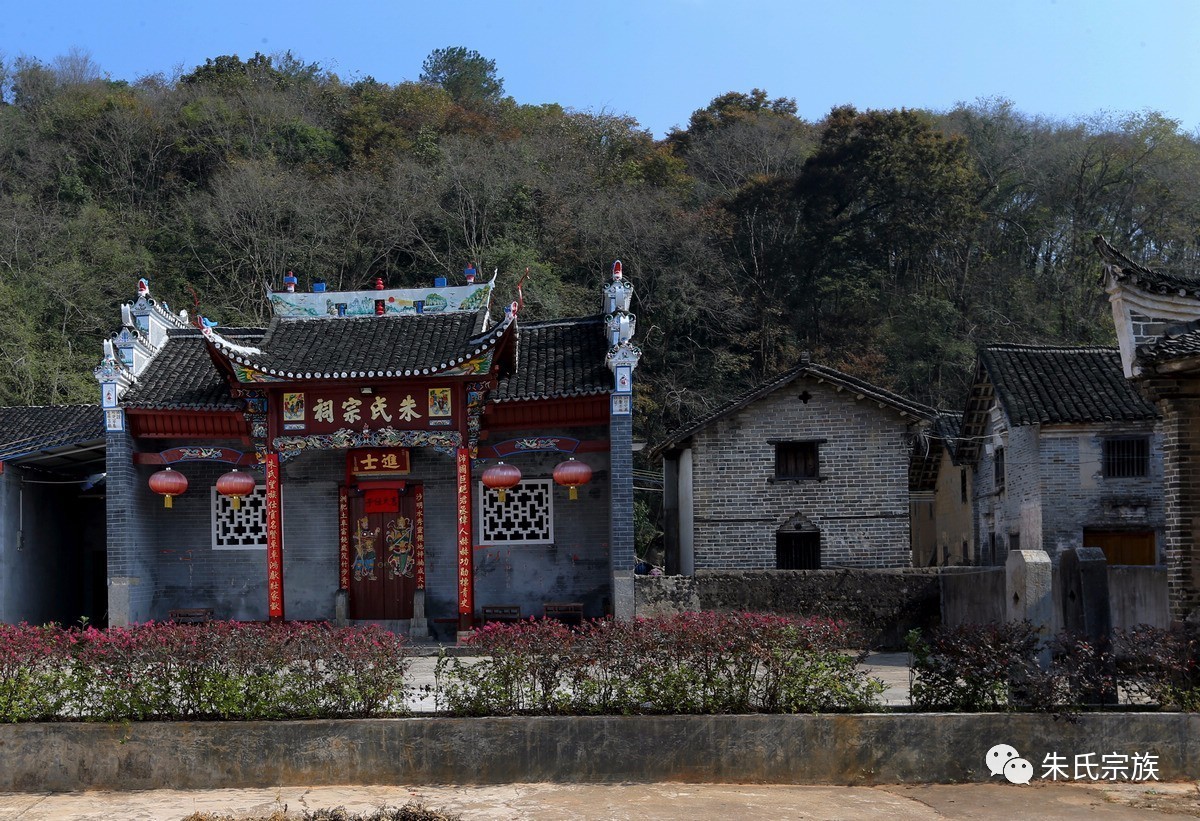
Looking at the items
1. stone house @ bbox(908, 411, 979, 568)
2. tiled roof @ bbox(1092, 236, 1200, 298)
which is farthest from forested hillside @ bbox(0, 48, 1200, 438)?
tiled roof @ bbox(1092, 236, 1200, 298)

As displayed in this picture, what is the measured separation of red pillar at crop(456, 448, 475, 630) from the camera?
57.2 feet

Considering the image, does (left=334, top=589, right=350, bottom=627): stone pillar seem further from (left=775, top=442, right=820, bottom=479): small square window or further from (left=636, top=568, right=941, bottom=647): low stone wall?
(left=775, top=442, right=820, bottom=479): small square window

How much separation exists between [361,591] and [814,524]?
7563mm

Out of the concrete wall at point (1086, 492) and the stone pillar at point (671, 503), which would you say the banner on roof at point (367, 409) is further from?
the concrete wall at point (1086, 492)

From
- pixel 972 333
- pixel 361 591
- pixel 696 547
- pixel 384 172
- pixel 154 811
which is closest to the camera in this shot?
pixel 154 811

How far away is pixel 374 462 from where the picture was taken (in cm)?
1817

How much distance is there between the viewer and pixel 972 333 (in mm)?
35719

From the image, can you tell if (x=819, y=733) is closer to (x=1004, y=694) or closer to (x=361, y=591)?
(x=1004, y=694)

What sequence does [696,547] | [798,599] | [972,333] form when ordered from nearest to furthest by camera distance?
1. [798,599]
2. [696,547]
3. [972,333]

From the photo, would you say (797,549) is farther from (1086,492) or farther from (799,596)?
(1086,492)

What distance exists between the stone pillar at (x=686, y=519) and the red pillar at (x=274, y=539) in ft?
22.4

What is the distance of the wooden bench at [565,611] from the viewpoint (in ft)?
57.8

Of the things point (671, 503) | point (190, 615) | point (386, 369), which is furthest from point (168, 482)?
point (671, 503)

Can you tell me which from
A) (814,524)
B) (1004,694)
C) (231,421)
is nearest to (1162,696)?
(1004,694)
